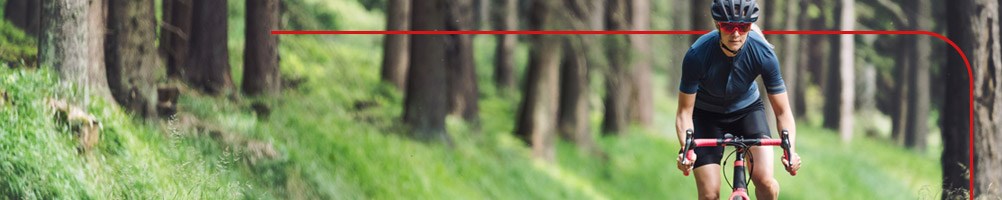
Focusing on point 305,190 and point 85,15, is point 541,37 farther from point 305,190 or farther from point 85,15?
point 85,15

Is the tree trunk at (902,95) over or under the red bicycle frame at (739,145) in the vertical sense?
under

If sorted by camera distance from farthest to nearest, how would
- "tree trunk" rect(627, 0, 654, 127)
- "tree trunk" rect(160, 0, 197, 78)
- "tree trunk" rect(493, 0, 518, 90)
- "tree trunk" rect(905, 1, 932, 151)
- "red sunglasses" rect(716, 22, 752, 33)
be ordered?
"tree trunk" rect(905, 1, 932, 151)
"tree trunk" rect(627, 0, 654, 127)
"tree trunk" rect(493, 0, 518, 90)
"tree trunk" rect(160, 0, 197, 78)
"red sunglasses" rect(716, 22, 752, 33)

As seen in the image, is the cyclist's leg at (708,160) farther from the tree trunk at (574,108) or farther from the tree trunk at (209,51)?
the tree trunk at (574,108)

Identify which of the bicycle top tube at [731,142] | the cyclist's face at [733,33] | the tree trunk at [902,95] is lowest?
the tree trunk at [902,95]

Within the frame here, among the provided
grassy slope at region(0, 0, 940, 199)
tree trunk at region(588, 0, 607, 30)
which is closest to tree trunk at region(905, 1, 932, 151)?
grassy slope at region(0, 0, 940, 199)

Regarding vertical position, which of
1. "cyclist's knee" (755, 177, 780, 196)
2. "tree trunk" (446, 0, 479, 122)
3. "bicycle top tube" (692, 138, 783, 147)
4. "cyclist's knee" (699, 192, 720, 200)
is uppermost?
"bicycle top tube" (692, 138, 783, 147)

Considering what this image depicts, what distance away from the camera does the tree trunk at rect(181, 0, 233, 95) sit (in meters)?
17.2

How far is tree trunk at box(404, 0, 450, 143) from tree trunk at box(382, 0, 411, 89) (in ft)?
19.4

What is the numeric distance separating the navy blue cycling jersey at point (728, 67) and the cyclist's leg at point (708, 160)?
1.19 ft

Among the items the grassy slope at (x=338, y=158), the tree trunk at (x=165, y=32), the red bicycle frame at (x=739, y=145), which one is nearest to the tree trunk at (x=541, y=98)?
the grassy slope at (x=338, y=158)

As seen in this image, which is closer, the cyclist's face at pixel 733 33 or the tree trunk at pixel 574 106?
the cyclist's face at pixel 733 33

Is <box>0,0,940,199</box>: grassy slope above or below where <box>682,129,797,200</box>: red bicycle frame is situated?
below

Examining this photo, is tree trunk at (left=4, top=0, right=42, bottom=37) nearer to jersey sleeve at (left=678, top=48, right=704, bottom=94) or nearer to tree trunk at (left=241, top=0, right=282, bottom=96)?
tree trunk at (left=241, top=0, right=282, bottom=96)

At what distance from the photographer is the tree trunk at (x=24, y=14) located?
18.7 meters
